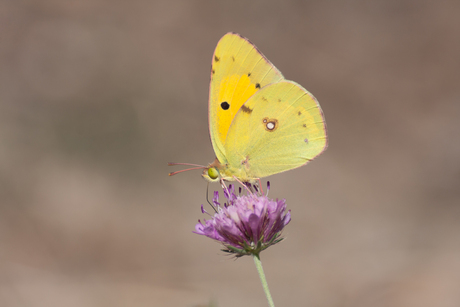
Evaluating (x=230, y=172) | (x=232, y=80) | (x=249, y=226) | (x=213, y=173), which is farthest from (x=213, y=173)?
(x=232, y=80)

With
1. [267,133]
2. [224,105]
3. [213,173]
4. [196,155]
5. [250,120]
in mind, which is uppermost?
[196,155]

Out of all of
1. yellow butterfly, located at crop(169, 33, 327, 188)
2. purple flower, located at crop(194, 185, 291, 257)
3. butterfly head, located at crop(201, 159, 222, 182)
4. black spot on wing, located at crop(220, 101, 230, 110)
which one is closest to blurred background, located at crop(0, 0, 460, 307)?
butterfly head, located at crop(201, 159, 222, 182)

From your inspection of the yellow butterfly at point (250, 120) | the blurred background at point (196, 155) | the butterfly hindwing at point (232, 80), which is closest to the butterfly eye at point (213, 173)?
the yellow butterfly at point (250, 120)

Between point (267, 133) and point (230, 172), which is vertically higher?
point (267, 133)

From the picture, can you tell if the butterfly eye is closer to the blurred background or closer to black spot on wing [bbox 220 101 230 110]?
black spot on wing [bbox 220 101 230 110]

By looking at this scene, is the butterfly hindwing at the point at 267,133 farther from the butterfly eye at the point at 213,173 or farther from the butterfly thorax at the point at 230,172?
Answer: the butterfly eye at the point at 213,173

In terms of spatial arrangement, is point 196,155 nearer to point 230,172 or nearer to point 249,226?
point 230,172

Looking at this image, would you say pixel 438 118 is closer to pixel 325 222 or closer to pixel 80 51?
pixel 325 222
